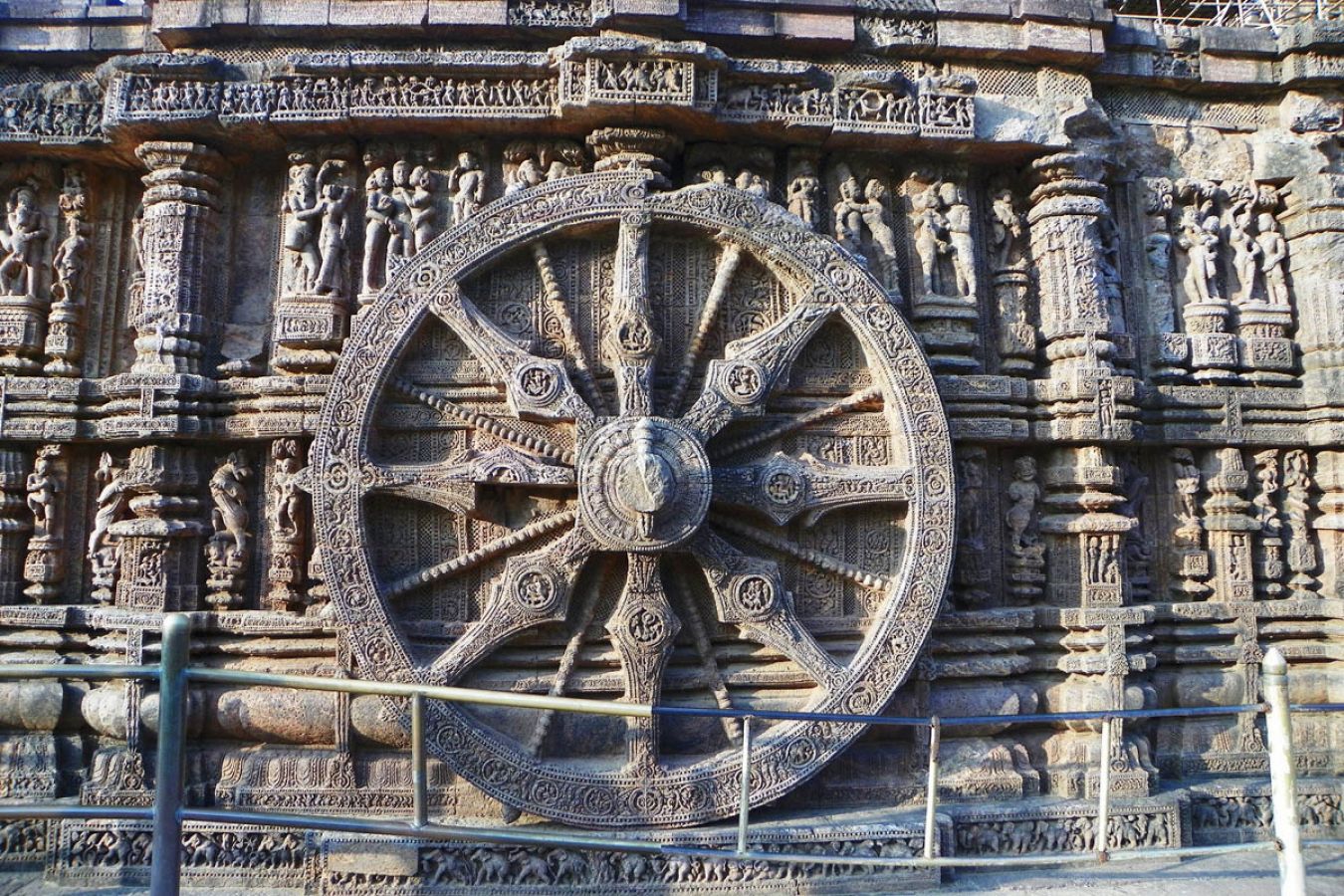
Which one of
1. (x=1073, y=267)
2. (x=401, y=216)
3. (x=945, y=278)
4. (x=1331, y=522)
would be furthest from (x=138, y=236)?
(x=1331, y=522)

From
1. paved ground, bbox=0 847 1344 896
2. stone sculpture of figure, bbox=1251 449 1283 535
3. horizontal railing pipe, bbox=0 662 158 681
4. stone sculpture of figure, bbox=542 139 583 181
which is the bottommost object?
paved ground, bbox=0 847 1344 896

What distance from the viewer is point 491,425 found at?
4.58m

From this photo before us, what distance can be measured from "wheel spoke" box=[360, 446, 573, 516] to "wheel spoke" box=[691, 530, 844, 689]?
90 centimetres

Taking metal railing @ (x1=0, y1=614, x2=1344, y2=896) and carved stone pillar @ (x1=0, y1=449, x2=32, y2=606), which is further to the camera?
carved stone pillar @ (x1=0, y1=449, x2=32, y2=606)

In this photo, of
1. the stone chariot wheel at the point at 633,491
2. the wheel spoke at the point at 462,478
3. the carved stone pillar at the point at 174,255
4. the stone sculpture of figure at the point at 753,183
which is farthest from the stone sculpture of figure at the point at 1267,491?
the carved stone pillar at the point at 174,255

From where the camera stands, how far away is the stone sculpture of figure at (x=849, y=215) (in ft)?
16.5

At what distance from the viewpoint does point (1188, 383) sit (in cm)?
539

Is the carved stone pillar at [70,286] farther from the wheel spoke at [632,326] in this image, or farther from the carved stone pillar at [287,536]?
the wheel spoke at [632,326]

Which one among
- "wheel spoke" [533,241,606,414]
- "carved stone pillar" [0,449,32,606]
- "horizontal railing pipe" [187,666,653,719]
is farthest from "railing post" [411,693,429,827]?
"carved stone pillar" [0,449,32,606]

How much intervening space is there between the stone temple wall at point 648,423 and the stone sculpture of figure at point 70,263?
3 cm

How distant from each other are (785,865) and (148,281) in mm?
4910

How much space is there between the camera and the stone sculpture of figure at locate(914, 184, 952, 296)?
5.08 m

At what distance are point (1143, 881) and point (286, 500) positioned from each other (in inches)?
201

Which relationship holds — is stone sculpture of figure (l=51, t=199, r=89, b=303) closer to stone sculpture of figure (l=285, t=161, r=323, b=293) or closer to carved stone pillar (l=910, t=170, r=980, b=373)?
stone sculpture of figure (l=285, t=161, r=323, b=293)
